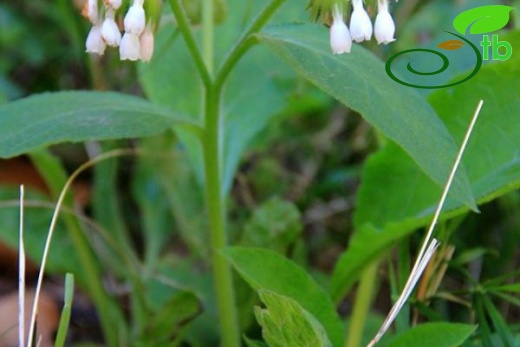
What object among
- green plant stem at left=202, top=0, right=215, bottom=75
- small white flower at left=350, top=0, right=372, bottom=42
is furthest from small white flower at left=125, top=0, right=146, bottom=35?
green plant stem at left=202, top=0, right=215, bottom=75

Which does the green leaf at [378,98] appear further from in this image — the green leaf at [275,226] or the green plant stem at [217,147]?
the green leaf at [275,226]

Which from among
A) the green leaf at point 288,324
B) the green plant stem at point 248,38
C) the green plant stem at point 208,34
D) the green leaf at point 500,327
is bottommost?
the green leaf at point 500,327

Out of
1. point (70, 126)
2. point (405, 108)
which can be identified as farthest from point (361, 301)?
point (70, 126)

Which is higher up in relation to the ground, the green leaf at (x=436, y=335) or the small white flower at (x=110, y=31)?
the small white flower at (x=110, y=31)

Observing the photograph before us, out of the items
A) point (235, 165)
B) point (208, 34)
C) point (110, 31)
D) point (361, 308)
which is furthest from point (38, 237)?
point (110, 31)

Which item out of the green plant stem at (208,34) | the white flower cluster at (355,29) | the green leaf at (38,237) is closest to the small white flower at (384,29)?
the white flower cluster at (355,29)

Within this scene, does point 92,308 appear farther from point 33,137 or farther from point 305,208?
point 33,137

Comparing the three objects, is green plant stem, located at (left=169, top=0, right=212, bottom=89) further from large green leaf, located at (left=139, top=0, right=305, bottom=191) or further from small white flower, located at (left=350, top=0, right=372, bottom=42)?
large green leaf, located at (left=139, top=0, right=305, bottom=191)

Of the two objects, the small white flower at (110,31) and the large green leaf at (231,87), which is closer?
the small white flower at (110,31)
